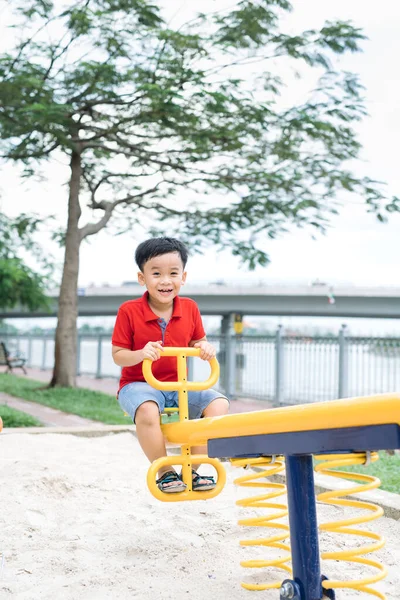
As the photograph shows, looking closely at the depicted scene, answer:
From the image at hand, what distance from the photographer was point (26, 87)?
1113cm

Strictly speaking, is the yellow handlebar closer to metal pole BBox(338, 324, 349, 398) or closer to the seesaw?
the seesaw

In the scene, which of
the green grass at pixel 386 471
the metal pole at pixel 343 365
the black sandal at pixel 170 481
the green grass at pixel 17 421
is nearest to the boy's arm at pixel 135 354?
the black sandal at pixel 170 481

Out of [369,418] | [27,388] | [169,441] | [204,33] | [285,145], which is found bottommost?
[27,388]

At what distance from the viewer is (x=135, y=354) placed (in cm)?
327

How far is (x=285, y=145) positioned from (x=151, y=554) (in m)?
10.4

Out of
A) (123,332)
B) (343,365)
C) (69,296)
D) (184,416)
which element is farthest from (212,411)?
(69,296)

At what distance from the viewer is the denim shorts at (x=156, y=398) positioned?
3.35 m

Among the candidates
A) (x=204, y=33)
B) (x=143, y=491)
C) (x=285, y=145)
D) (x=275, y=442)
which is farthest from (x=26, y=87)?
(x=275, y=442)

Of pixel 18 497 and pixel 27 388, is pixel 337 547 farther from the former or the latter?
pixel 27 388

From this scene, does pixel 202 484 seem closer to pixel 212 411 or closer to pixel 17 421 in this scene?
pixel 212 411

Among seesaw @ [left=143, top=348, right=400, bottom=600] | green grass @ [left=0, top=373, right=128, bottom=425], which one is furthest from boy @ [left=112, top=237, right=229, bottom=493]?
green grass @ [left=0, top=373, right=128, bottom=425]

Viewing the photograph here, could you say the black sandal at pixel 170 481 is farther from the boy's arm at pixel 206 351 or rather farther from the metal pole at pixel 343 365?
the metal pole at pixel 343 365

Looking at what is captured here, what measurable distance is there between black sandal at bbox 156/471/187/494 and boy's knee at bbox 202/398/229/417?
37cm

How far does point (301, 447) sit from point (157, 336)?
4.37 feet
